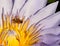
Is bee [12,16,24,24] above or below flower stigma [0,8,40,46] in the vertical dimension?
above

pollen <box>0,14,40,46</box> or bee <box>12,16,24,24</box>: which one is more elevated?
bee <box>12,16,24,24</box>

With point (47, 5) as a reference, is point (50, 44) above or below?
below

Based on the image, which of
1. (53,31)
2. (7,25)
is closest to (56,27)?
(53,31)

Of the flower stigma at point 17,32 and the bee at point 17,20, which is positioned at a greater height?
the bee at point 17,20

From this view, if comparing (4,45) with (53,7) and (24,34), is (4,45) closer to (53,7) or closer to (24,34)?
(24,34)
